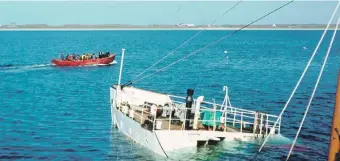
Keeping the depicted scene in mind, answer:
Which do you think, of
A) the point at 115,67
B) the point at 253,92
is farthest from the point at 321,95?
the point at 115,67

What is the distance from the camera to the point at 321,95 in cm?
5141

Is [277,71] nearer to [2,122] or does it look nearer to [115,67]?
[115,67]

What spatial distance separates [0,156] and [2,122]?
10.8 metres

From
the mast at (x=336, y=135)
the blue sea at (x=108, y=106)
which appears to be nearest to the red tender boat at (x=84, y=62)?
the blue sea at (x=108, y=106)

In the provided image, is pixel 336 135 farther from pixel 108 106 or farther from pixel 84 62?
pixel 84 62

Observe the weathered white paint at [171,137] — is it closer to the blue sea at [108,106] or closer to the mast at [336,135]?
the blue sea at [108,106]

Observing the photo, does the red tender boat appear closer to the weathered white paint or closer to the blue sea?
the blue sea

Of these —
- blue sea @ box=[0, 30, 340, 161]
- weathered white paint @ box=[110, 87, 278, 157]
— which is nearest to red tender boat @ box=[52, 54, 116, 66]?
blue sea @ box=[0, 30, 340, 161]

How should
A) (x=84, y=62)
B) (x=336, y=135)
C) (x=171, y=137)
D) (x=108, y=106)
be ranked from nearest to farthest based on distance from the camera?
(x=336, y=135)
(x=171, y=137)
(x=108, y=106)
(x=84, y=62)

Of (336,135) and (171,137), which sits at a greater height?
(336,135)

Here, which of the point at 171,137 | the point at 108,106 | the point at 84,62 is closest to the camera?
the point at 171,137

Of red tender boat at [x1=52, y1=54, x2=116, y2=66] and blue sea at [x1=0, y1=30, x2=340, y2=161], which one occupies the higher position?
red tender boat at [x1=52, y1=54, x2=116, y2=66]

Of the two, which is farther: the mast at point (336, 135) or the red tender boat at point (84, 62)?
the red tender boat at point (84, 62)

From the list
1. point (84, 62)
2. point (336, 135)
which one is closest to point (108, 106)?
point (336, 135)
